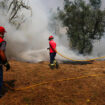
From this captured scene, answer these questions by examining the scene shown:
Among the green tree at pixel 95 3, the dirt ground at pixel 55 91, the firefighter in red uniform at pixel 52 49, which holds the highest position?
the green tree at pixel 95 3

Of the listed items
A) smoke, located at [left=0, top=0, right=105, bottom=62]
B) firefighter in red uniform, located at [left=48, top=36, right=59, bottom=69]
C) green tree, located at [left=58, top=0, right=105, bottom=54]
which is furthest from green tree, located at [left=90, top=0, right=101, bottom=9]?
firefighter in red uniform, located at [left=48, top=36, right=59, bottom=69]

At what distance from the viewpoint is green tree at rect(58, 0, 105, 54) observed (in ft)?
62.2

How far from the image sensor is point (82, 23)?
19.3 metres

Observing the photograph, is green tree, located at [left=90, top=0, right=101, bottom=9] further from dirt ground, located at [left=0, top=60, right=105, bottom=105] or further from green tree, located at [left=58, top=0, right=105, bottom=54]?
dirt ground, located at [left=0, top=60, right=105, bottom=105]

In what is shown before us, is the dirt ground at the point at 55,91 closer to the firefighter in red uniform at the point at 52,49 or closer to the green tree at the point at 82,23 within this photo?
the firefighter in red uniform at the point at 52,49

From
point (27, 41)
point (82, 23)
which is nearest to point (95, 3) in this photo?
point (82, 23)

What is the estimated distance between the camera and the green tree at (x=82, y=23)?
19.0 metres

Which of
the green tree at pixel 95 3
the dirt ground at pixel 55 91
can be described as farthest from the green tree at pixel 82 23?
the dirt ground at pixel 55 91

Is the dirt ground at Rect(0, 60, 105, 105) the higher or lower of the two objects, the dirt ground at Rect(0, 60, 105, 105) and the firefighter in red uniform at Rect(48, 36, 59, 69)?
the lower

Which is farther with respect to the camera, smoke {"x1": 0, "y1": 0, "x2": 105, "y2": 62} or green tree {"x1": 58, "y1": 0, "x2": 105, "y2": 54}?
green tree {"x1": 58, "y1": 0, "x2": 105, "y2": 54}

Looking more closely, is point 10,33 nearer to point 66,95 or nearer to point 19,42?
point 19,42

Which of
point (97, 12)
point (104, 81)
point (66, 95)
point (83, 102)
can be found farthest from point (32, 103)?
point (97, 12)

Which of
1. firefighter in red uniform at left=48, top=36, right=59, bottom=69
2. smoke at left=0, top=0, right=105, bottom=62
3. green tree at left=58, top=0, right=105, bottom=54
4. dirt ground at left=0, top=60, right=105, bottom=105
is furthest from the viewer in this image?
green tree at left=58, top=0, right=105, bottom=54

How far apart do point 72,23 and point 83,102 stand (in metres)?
17.0
